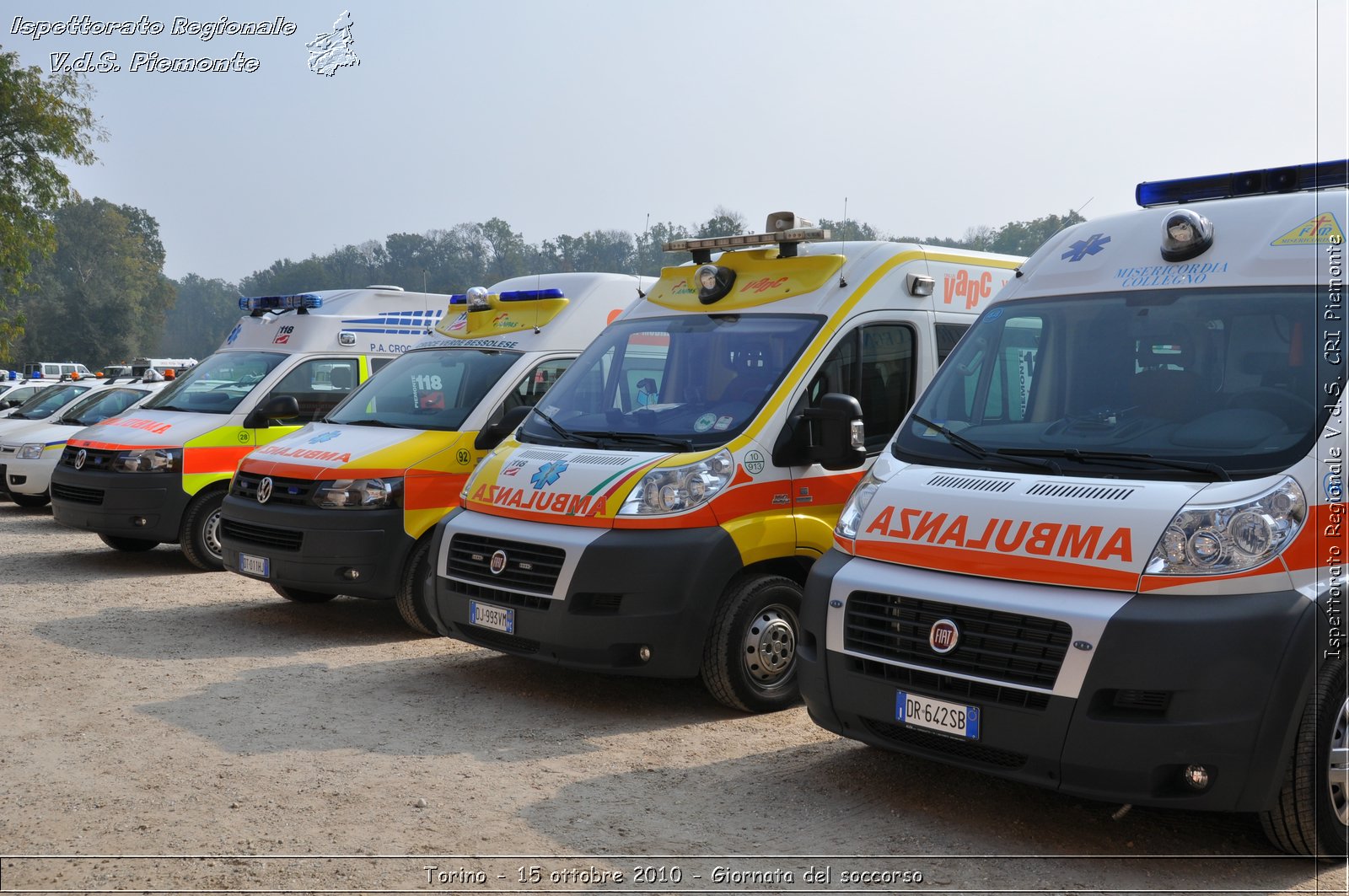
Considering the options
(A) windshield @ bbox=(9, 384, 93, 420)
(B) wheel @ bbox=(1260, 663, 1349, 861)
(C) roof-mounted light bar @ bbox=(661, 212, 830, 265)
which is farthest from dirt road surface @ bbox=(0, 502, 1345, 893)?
(A) windshield @ bbox=(9, 384, 93, 420)

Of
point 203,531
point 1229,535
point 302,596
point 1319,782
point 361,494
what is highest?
point 1229,535

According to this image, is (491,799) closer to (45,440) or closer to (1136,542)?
(1136,542)

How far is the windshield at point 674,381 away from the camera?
6.94m

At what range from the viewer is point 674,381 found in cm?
734

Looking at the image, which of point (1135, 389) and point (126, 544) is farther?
point (126, 544)

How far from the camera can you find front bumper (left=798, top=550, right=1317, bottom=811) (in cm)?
423

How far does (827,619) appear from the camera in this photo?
5.11m

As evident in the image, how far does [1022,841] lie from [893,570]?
1.11 metres

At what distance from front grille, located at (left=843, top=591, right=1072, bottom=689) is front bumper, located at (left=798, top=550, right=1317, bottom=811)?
0.15ft

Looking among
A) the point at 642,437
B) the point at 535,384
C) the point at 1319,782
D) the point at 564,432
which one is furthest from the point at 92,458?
the point at 1319,782

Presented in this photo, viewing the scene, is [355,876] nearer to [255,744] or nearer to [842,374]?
[255,744]

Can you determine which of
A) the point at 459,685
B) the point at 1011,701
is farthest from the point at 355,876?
the point at 459,685

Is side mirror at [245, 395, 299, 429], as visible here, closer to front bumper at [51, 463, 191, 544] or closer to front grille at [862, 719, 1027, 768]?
front bumper at [51, 463, 191, 544]

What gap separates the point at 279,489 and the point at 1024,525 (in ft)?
18.8
